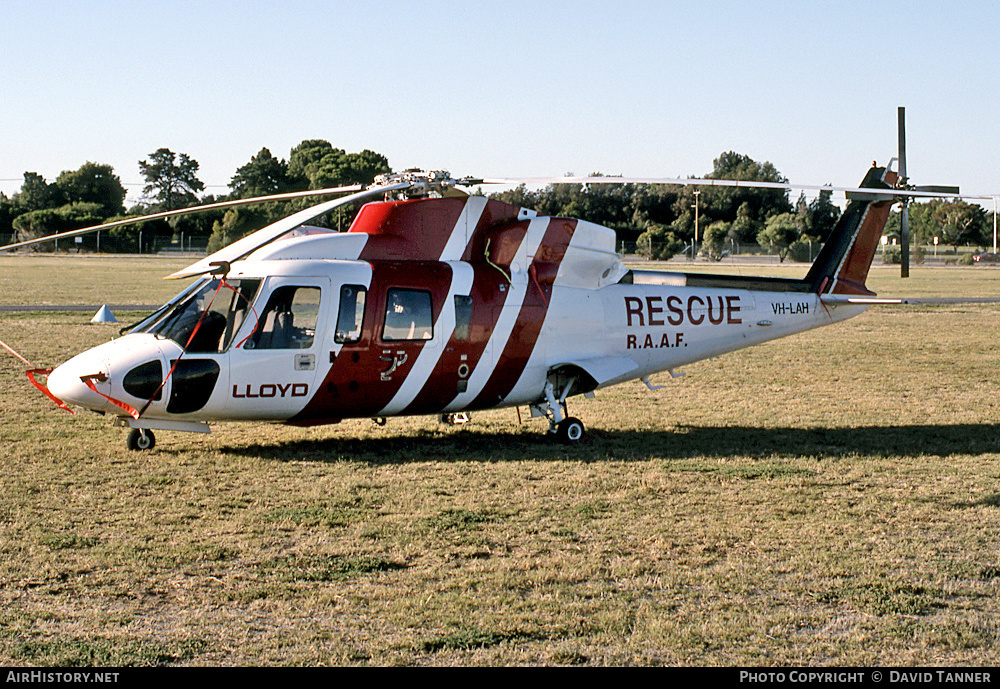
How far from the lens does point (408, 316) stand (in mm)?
11539

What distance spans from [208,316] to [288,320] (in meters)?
0.85

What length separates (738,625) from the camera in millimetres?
6230

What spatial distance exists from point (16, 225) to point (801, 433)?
9674 cm

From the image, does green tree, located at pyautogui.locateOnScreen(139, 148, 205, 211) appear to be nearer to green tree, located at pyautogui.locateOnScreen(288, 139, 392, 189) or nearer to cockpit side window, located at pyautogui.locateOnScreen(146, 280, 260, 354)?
green tree, located at pyautogui.locateOnScreen(288, 139, 392, 189)

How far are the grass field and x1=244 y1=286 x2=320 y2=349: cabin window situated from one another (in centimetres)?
129

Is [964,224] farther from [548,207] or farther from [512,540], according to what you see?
[512,540]

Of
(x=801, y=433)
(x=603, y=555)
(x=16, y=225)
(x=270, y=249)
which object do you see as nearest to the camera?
(x=603, y=555)

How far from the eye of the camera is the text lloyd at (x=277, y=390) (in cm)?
1089

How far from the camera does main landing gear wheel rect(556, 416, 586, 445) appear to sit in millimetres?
12078

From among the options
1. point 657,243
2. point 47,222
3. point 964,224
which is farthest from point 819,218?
point 47,222

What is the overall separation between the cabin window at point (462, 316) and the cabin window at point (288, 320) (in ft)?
5.39

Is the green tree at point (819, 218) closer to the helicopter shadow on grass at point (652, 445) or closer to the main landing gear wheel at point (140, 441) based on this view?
the helicopter shadow on grass at point (652, 445)
